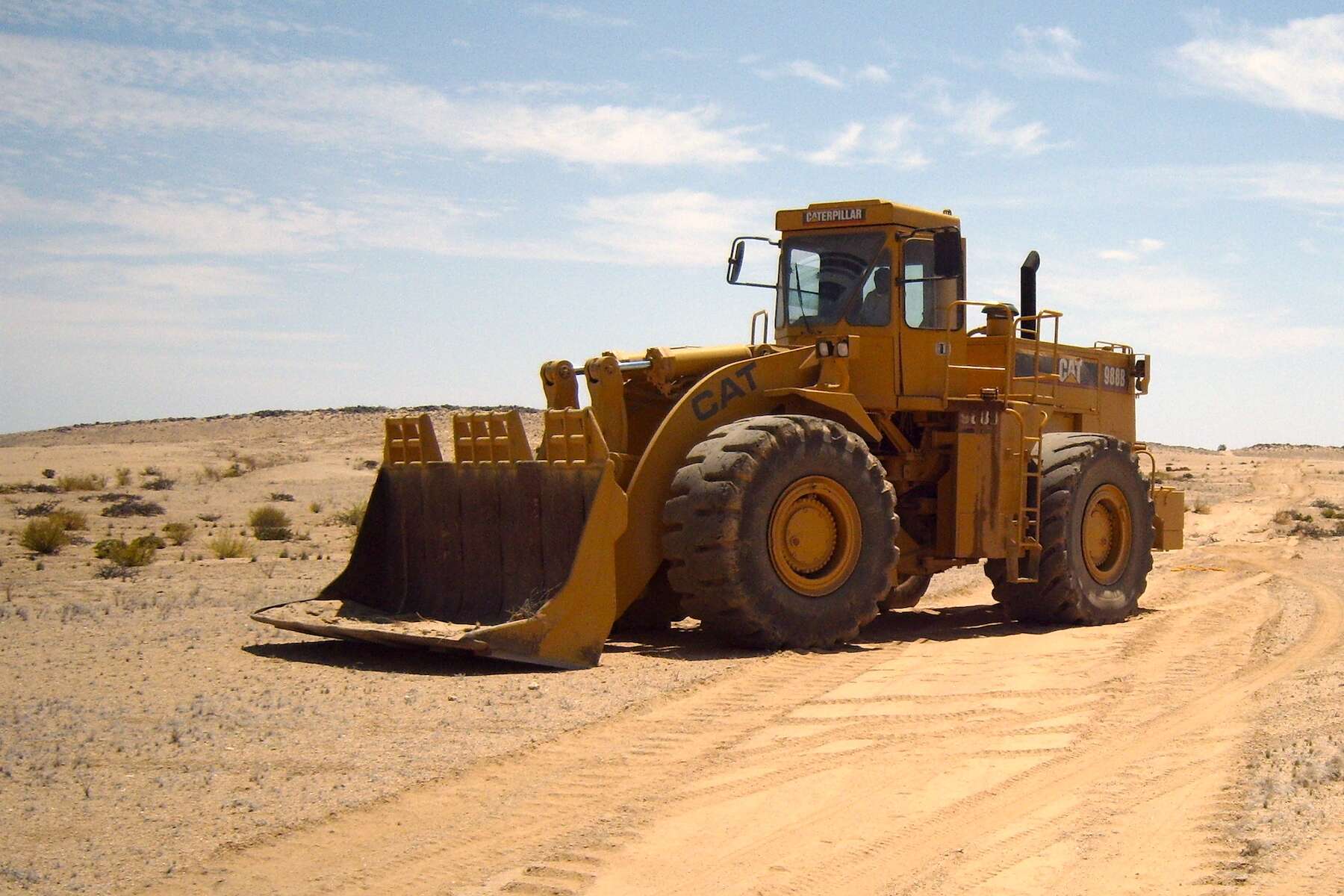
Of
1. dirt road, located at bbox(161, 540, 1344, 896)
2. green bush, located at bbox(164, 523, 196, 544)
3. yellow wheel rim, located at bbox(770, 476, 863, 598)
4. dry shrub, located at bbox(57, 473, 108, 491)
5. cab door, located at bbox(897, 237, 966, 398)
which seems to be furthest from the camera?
dry shrub, located at bbox(57, 473, 108, 491)

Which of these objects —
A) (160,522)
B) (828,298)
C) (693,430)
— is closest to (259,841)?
(693,430)

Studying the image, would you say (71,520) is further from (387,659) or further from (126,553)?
(387,659)

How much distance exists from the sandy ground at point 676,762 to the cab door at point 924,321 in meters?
2.29

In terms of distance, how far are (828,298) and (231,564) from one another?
364 inches

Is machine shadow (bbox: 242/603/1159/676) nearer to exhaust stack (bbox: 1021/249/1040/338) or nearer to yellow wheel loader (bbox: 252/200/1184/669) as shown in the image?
yellow wheel loader (bbox: 252/200/1184/669)

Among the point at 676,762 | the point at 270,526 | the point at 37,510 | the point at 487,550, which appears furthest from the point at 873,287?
the point at 37,510

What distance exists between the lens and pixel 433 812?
605 cm

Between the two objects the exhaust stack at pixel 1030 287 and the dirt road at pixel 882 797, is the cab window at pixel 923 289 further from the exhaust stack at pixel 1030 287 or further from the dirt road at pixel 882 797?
the dirt road at pixel 882 797

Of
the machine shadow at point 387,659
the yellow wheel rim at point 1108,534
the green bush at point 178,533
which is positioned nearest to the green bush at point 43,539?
the green bush at point 178,533

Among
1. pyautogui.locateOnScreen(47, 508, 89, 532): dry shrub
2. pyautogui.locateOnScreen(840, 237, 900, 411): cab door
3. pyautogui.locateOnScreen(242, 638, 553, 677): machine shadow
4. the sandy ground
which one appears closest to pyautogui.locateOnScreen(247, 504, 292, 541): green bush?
pyautogui.locateOnScreen(47, 508, 89, 532): dry shrub

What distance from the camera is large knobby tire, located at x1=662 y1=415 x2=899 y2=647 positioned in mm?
9859

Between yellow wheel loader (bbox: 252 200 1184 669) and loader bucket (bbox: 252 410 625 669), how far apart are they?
19 millimetres

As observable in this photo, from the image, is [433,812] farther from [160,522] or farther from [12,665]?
[160,522]

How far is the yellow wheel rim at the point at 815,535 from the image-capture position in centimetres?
1039
